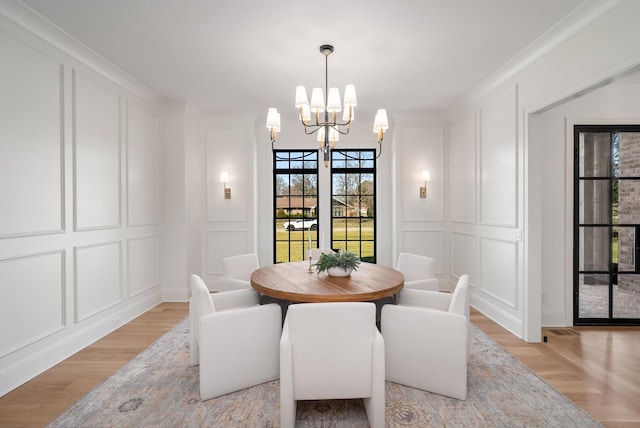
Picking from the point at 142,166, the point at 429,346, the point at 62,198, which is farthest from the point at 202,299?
the point at 142,166

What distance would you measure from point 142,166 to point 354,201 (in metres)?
3.12

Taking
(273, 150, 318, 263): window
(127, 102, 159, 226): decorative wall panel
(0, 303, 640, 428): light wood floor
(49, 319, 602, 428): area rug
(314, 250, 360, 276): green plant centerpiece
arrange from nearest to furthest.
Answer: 1. (49, 319, 602, 428): area rug
2. (0, 303, 640, 428): light wood floor
3. (314, 250, 360, 276): green plant centerpiece
4. (127, 102, 159, 226): decorative wall panel
5. (273, 150, 318, 263): window

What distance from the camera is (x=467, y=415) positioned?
2.08m

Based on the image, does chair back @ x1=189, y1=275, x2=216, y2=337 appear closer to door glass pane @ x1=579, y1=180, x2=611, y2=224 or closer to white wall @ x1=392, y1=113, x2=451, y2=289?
white wall @ x1=392, y1=113, x2=451, y2=289

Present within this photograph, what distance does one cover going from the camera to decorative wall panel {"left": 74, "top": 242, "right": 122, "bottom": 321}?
10.2ft

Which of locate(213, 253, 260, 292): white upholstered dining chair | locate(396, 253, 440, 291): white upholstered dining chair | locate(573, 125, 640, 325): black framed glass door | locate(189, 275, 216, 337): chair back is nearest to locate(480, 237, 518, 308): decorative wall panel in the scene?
locate(573, 125, 640, 325): black framed glass door

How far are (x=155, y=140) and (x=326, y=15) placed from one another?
3015 mm

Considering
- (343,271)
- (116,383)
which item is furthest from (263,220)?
(116,383)

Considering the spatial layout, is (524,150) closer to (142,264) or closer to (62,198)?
(62,198)

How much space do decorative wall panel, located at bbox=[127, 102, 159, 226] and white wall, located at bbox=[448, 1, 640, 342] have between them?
4119mm

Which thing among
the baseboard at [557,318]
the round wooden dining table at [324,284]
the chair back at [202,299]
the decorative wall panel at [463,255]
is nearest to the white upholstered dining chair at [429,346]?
the round wooden dining table at [324,284]

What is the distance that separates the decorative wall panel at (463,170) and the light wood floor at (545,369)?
1510mm

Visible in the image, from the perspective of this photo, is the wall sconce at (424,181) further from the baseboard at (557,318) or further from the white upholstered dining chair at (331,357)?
the white upholstered dining chair at (331,357)

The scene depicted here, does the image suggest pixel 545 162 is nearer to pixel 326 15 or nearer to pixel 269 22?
pixel 326 15
